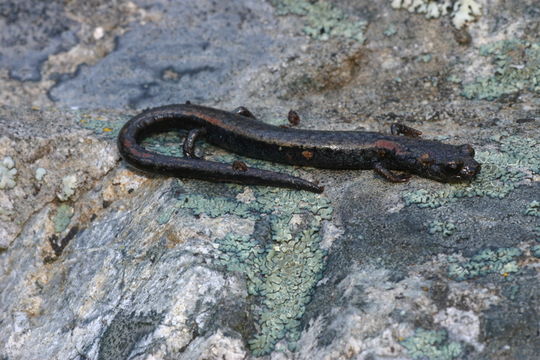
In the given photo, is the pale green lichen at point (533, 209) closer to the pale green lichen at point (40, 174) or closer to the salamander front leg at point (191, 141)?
the salamander front leg at point (191, 141)

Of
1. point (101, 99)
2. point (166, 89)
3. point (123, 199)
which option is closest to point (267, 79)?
point (166, 89)

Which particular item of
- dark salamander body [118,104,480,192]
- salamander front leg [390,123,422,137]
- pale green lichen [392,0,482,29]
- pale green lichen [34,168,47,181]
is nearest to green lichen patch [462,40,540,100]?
pale green lichen [392,0,482,29]

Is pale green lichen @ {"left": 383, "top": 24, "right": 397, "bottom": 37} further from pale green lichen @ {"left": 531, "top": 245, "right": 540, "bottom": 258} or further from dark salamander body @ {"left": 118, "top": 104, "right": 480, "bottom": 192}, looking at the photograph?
pale green lichen @ {"left": 531, "top": 245, "right": 540, "bottom": 258}

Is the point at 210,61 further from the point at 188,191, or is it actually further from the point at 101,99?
the point at 188,191

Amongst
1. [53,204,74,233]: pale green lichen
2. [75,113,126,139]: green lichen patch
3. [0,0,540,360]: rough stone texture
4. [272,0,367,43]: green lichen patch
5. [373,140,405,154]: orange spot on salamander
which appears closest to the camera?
[0,0,540,360]: rough stone texture

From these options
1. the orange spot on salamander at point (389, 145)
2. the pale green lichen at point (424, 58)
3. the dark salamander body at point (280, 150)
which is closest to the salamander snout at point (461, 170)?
the dark salamander body at point (280, 150)
